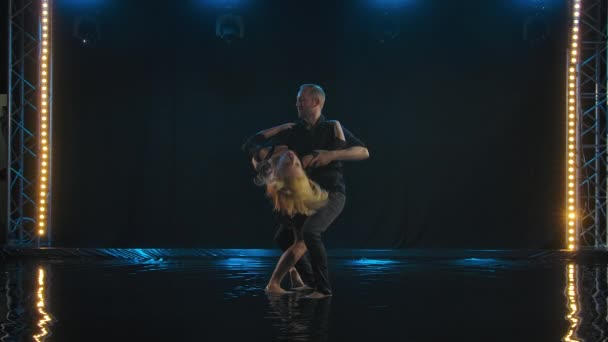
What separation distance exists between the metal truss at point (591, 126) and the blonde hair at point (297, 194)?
3740 millimetres

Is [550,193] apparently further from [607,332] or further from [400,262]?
[607,332]

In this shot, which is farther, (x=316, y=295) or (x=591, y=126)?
(x=591, y=126)

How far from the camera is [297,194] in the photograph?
143 inches

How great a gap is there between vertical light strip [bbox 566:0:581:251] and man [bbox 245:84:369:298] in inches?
137

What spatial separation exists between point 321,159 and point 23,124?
4214mm

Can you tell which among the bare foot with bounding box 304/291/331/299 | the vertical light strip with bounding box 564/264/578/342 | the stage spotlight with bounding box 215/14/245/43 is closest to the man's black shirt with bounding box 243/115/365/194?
the bare foot with bounding box 304/291/331/299

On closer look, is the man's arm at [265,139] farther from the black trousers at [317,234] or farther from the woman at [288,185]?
the black trousers at [317,234]

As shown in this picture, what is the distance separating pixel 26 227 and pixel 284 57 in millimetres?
3185

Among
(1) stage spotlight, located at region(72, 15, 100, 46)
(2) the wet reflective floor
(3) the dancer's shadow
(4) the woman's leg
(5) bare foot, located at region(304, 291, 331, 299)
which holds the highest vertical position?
A: (1) stage spotlight, located at region(72, 15, 100, 46)

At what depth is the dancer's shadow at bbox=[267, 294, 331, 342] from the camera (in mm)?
2814

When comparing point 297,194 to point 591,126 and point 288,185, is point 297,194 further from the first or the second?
point 591,126

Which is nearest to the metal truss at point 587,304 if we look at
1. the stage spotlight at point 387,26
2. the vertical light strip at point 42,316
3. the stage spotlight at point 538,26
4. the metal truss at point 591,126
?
the metal truss at point 591,126

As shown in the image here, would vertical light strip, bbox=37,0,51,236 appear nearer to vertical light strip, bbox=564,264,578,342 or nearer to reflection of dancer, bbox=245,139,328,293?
reflection of dancer, bbox=245,139,328,293

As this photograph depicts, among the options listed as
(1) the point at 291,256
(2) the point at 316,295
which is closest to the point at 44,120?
(1) the point at 291,256
